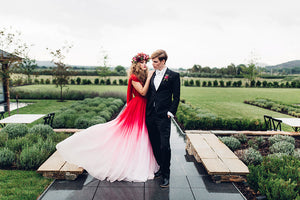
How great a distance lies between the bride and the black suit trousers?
16cm

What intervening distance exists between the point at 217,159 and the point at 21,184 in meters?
3.52

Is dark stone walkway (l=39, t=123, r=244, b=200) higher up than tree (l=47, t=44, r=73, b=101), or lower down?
lower down

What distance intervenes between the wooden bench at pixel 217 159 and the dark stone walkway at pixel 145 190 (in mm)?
184

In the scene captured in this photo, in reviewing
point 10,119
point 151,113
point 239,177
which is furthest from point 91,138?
point 10,119

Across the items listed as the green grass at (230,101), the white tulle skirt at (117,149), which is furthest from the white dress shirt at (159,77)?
the green grass at (230,101)

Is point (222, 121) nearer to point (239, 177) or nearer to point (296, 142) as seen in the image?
point (296, 142)

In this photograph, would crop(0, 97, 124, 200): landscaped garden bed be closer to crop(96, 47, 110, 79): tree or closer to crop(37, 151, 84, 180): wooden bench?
crop(37, 151, 84, 180): wooden bench

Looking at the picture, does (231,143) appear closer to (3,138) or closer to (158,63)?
(158,63)

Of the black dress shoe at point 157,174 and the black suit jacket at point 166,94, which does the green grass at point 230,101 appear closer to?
the black dress shoe at point 157,174

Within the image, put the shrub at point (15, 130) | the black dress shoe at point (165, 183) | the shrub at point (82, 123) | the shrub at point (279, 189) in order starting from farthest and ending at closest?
the shrub at point (82, 123) < the shrub at point (15, 130) < the black dress shoe at point (165, 183) < the shrub at point (279, 189)

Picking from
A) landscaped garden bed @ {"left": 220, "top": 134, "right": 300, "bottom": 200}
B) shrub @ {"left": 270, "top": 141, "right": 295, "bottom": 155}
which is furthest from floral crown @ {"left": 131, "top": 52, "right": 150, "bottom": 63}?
shrub @ {"left": 270, "top": 141, "right": 295, "bottom": 155}

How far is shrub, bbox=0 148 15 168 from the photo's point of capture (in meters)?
4.07

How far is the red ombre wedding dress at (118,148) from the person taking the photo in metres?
3.53

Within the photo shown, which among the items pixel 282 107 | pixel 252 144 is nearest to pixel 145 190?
pixel 252 144
